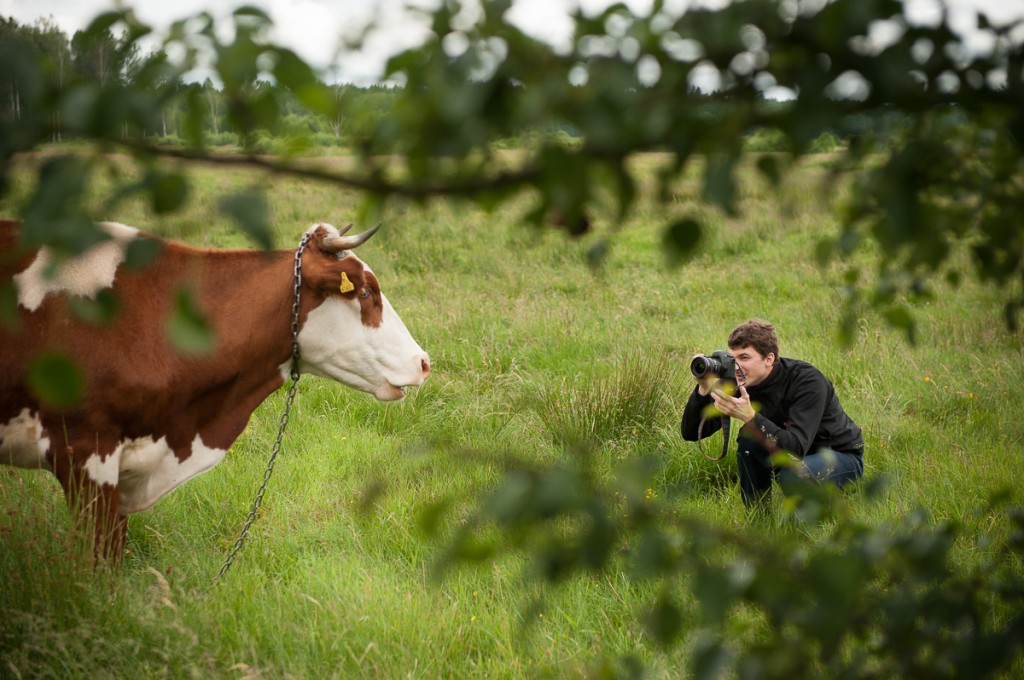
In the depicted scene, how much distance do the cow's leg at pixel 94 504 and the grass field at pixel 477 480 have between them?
125 millimetres

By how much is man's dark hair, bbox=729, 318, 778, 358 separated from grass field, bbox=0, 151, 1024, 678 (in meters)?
0.52

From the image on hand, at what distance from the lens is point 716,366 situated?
181 inches

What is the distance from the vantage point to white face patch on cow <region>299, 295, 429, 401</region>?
402 cm

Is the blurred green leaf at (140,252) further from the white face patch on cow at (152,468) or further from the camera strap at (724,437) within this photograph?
the camera strap at (724,437)

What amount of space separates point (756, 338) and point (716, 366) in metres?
0.38

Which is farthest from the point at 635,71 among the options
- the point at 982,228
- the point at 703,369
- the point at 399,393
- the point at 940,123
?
the point at 703,369

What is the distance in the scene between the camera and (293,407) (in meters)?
5.95

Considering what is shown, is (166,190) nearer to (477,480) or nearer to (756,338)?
(477,480)

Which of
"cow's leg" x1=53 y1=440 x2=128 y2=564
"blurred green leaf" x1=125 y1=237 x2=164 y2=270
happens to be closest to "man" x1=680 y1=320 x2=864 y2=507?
"cow's leg" x1=53 y1=440 x2=128 y2=564

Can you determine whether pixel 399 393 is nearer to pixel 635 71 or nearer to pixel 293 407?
pixel 293 407

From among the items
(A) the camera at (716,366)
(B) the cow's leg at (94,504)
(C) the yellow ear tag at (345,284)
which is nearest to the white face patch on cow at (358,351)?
(C) the yellow ear tag at (345,284)

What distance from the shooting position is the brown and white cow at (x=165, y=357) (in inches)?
132

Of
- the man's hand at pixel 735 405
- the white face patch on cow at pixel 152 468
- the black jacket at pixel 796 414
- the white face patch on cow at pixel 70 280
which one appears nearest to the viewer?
the white face patch on cow at pixel 70 280

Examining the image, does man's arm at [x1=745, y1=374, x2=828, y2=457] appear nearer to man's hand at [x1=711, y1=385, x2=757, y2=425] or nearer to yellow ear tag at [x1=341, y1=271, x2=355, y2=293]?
man's hand at [x1=711, y1=385, x2=757, y2=425]
